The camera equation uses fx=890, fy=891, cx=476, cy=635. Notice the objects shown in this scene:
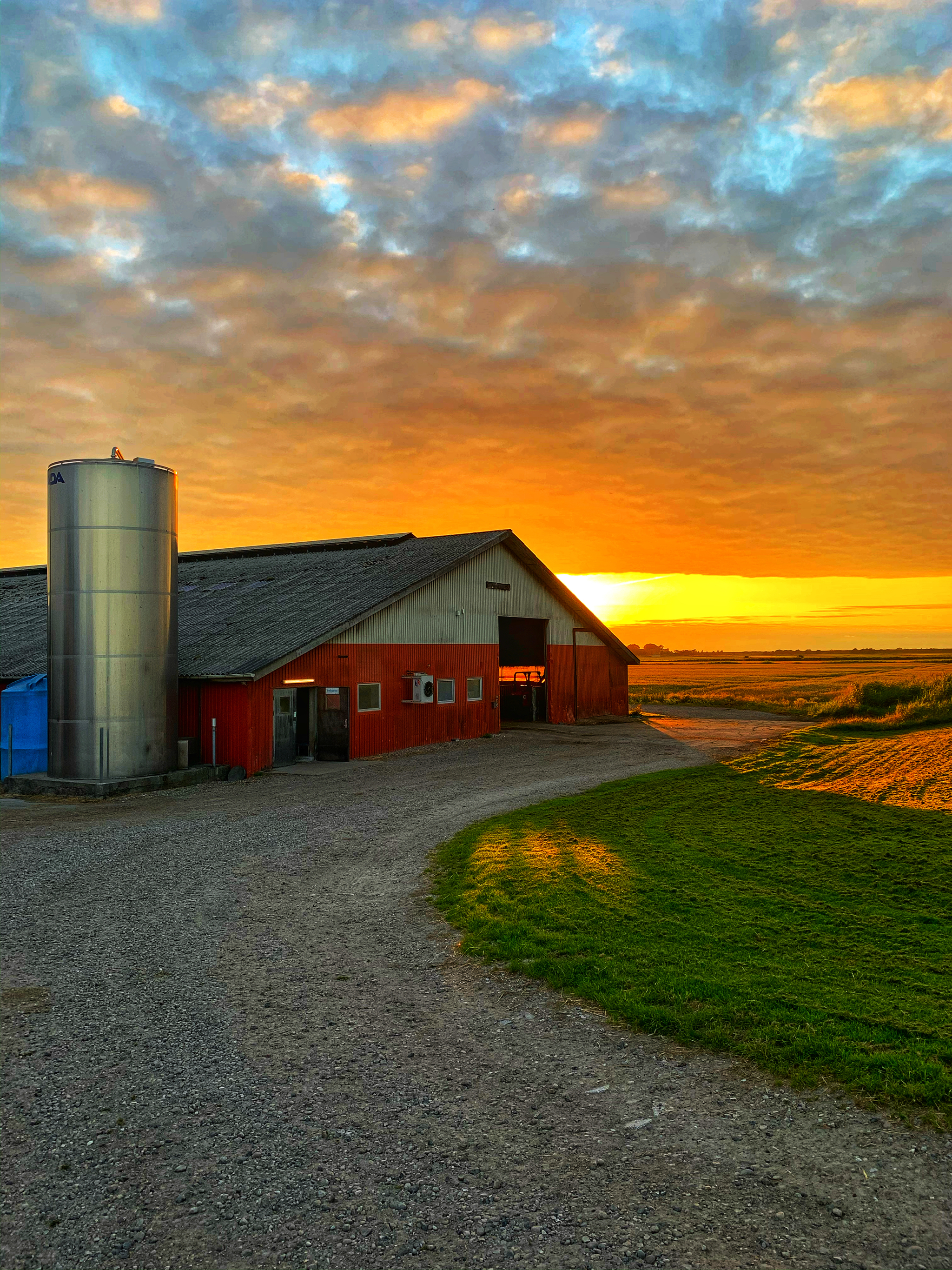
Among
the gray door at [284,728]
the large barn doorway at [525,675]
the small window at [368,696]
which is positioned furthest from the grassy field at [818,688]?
the gray door at [284,728]

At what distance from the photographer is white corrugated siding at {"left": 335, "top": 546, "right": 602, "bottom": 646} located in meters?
29.3

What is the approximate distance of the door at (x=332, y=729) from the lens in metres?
27.1

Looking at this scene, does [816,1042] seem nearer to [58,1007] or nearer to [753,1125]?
[753,1125]

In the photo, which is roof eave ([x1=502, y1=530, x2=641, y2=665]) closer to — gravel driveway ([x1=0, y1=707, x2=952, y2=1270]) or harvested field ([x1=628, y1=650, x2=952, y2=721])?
harvested field ([x1=628, y1=650, x2=952, y2=721])

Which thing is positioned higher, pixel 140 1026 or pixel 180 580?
pixel 180 580

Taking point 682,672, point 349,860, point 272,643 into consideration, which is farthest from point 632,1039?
point 682,672

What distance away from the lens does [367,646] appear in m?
28.2

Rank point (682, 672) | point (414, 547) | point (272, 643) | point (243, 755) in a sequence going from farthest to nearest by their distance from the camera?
point (682, 672)
point (414, 547)
point (272, 643)
point (243, 755)

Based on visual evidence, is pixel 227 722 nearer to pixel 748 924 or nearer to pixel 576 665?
pixel 748 924

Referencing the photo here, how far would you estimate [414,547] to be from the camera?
36.4 metres

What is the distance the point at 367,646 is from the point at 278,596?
19.4 ft

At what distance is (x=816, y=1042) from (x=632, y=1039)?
139 cm

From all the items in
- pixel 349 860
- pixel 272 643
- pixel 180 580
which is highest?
pixel 180 580

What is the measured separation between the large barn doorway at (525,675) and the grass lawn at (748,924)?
20842 millimetres
